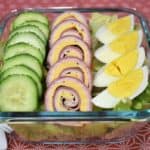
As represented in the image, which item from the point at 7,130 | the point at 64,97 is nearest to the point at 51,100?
the point at 64,97

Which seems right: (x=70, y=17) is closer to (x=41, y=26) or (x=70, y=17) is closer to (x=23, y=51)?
(x=41, y=26)

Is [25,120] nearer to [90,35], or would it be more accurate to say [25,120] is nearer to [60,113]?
[60,113]

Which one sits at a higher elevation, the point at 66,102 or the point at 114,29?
the point at 114,29

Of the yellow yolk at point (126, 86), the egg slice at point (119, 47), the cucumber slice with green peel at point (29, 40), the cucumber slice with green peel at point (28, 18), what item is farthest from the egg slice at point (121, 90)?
the cucumber slice with green peel at point (28, 18)

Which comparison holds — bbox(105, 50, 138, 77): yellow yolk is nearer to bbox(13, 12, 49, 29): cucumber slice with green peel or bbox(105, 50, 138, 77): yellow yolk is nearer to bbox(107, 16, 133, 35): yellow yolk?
bbox(107, 16, 133, 35): yellow yolk

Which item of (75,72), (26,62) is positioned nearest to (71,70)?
(75,72)

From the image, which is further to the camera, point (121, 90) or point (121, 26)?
point (121, 26)

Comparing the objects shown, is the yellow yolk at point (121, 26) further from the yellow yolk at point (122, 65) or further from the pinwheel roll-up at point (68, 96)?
the pinwheel roll-up at point (68, 96)
